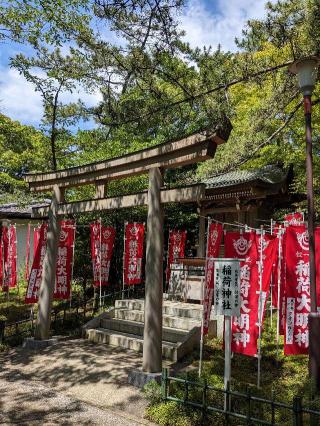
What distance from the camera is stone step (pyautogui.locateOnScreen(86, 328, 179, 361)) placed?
355 inches

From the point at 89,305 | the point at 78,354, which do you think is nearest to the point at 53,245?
the point at 78,354

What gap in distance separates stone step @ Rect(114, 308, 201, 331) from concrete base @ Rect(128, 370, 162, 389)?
3.01 meters

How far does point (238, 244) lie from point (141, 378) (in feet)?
10.9

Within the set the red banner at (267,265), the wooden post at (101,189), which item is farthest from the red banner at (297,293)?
the wooden post at (101,189)

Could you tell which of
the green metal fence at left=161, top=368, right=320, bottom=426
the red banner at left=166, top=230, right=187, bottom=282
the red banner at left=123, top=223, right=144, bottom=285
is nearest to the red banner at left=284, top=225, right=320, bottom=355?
the green metal fence at left=161, top=368, right=320, bottom=426

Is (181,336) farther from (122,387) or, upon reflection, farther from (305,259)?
(305,259)

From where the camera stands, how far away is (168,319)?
35.9 ft

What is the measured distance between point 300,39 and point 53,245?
7.96 meters

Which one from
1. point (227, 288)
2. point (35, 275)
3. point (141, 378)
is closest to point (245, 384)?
point (141, 378)

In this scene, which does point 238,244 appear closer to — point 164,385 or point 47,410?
point 164,385

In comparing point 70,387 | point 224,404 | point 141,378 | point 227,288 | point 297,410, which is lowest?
point 70,387

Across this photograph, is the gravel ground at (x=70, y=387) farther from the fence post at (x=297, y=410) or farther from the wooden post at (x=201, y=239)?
the wooden post at (x=201, y=239)

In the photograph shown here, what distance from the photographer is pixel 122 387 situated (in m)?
7.39

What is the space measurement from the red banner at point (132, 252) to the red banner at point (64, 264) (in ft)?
8.51
